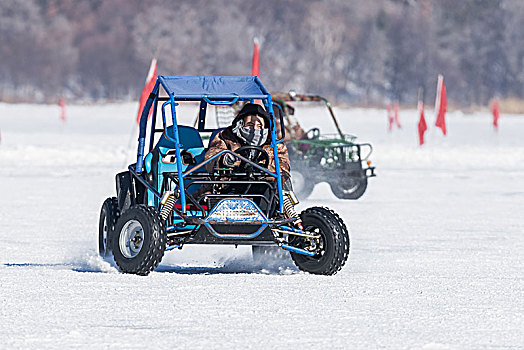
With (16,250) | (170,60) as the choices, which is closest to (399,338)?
(16,250)

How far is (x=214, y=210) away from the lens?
8.12 m

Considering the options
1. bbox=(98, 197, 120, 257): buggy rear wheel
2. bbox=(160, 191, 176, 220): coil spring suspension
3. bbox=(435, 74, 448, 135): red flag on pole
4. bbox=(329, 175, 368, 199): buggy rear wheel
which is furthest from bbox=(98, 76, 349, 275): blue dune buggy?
bbox=(435, 74, 448, 135): red flag on pole

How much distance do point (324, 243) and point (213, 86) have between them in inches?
61.2

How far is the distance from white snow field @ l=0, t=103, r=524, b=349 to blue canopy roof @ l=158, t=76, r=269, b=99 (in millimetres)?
1310

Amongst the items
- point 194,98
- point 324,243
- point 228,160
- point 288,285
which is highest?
point 194,98

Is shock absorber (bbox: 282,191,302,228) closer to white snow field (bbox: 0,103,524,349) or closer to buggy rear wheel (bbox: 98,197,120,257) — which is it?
white snow field (bbox: 0,103,524,349)

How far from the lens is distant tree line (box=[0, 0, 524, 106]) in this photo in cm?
9494

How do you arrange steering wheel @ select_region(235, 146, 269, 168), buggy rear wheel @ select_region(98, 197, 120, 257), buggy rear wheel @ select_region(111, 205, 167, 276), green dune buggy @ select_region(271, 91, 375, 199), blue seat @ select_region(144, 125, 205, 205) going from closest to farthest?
buggy rear wheel @ select_region(111, 205, 167, 276) < steering wheel @ select_region(235, 146, 269, 168) < blue seat @ select_region(144, 125, 205, 205) < buggy rear wheel @ select_region(98, 197, 120, 257) < green dune buggy @ select_region(271, 91, 375, 199)

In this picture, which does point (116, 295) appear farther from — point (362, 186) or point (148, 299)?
point (362, 186)

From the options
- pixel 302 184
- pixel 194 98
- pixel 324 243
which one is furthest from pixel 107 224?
pixel 302 184

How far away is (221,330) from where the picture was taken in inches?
247

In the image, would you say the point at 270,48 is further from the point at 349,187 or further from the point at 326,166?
→ the point at 349,187

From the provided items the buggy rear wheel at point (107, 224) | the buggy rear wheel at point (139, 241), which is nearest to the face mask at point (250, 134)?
the buggy rear wheel at point (139, 241)

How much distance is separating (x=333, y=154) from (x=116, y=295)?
32.0 feet
